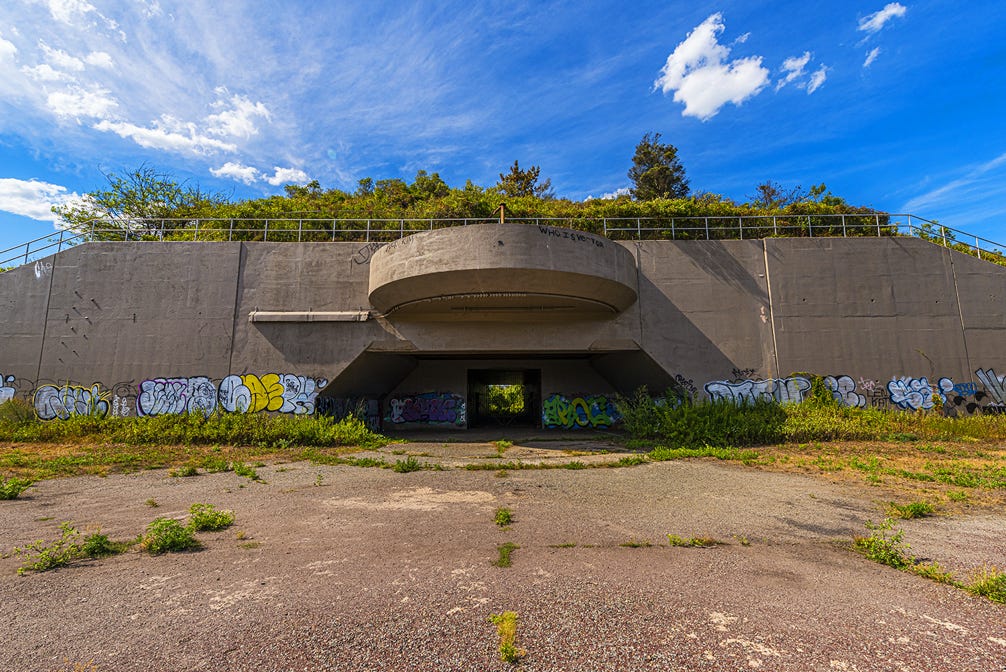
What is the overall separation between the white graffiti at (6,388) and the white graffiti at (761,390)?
80.4 feet

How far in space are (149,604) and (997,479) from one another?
44.1ft

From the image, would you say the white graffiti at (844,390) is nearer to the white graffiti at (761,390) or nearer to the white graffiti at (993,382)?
the white graffiti at (761,390)

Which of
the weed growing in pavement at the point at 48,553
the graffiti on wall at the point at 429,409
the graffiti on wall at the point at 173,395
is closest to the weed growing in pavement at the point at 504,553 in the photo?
the weed growing in pavement at the point at 48,553

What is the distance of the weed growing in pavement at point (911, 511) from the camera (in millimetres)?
6539

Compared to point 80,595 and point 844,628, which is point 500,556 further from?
point 80,595

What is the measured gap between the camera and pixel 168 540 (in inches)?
199

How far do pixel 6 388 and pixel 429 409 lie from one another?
15.2 metres

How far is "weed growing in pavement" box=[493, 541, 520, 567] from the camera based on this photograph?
466 centimetres

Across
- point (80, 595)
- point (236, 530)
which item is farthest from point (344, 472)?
point (80, 595)

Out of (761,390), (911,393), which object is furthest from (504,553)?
(911,393)

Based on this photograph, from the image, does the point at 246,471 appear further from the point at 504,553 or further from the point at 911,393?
the point at 911,393

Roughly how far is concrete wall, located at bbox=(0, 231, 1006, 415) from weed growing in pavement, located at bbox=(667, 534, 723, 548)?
11.1 meters

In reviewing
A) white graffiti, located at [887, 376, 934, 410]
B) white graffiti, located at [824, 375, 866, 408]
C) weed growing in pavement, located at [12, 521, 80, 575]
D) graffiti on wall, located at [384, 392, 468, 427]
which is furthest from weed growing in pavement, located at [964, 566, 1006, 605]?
graffiti on wall, located at [384, 392, 468, 427]

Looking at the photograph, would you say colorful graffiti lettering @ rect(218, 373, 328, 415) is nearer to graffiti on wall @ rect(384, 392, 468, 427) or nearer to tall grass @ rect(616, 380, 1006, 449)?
graffiti on wall @ rect(384, 392, 468, 427)
